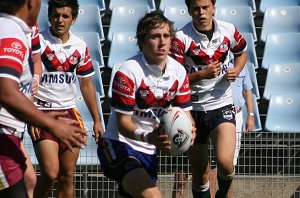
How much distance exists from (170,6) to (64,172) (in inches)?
168

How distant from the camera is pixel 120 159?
19.5 feet

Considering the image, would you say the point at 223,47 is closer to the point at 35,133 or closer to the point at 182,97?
the point at 182,97

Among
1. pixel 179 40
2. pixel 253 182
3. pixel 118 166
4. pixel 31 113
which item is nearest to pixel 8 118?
pixel 31 113

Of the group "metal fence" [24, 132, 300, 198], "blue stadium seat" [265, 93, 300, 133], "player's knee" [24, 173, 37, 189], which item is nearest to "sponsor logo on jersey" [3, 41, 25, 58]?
"player's knee" [24, 173, 37, 189]

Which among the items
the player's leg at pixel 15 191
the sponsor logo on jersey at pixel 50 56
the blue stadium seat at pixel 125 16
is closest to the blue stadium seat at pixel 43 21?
the blue stadium seat at pixel 125 16

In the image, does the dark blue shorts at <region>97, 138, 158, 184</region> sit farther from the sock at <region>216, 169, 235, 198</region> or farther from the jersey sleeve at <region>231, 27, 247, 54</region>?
the jersey sleeve at <region>231, 27, 247, 54</region>

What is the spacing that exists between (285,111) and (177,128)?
451 cm

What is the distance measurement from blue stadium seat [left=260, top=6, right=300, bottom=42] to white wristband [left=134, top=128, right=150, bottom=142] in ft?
18.0

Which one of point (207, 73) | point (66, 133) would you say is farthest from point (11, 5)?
point (207, 73)

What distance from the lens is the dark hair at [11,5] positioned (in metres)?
4.38

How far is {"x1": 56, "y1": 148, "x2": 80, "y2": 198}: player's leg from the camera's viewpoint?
732 cm

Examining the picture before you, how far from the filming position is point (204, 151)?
23.9ft

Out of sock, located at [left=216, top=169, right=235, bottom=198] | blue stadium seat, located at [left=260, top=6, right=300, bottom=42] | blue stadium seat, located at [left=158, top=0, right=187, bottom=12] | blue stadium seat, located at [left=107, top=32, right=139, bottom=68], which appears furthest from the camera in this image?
blue stadium seat, located at [left=158, top=0, right=187, bottom=12]

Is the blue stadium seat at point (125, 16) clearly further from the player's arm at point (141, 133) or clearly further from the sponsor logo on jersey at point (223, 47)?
the player's arm at point (141, 133)
